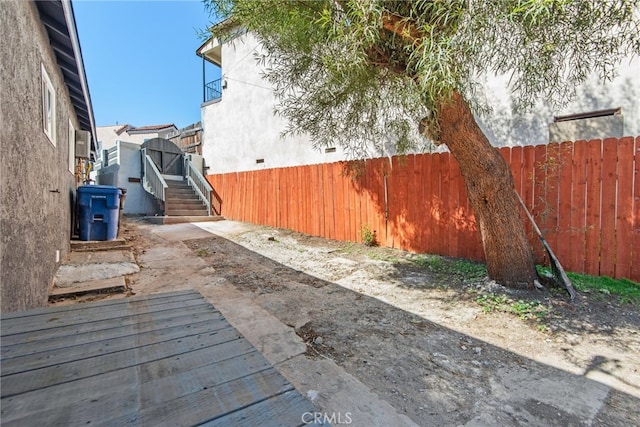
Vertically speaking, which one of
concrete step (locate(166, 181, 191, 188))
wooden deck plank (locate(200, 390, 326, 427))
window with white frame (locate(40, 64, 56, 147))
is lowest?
wooden deck plank (locate(200, 390, 326, 427))

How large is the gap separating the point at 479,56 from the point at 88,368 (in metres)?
3.49

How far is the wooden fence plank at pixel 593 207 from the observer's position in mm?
3906

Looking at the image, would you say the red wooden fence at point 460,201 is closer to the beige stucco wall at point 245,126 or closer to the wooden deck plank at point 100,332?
the beige stucco wall at point 245,126

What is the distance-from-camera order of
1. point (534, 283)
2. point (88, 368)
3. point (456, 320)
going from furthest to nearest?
point (534, 283)
point (456, 320)
point (88, 368)

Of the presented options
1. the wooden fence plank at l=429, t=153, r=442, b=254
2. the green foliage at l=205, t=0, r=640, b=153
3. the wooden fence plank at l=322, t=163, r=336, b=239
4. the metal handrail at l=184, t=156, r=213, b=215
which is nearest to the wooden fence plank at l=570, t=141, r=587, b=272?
the green foliage at l=205, t=0, r=640, b=153

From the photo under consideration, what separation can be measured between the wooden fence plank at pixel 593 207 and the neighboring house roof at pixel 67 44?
624 cm

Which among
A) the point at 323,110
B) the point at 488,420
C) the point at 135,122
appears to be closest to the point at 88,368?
the point at 488,420

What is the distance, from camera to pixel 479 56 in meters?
2.75

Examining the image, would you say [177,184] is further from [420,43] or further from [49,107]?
[420,43]

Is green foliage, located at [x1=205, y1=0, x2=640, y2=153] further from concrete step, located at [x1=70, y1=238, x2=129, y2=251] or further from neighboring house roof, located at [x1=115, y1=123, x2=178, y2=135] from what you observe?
neighboring house roof, located at [x1=115, y1=123, x2=178, y2=135]

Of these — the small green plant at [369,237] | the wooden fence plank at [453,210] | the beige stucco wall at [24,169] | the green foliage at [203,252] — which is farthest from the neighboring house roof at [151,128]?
the wooden fence plank at [453,210]

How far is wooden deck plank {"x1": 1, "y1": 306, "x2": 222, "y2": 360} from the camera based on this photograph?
1225mm

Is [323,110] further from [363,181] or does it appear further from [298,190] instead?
[298,190]

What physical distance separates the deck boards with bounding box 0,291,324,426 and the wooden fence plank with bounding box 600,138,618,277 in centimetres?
473
